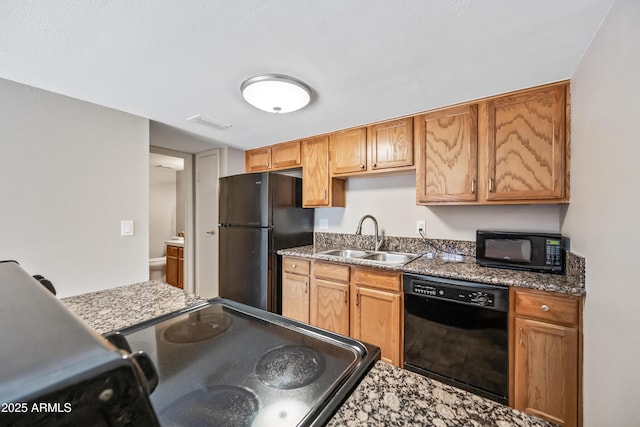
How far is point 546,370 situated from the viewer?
140 cm

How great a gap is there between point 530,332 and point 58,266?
2949 millimetres

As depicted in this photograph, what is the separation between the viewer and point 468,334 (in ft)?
5.26

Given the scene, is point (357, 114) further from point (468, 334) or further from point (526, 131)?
point (468, 334)

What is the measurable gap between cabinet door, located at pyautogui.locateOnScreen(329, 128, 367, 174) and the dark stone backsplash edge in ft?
2.40

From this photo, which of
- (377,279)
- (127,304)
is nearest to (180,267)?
(127,304)

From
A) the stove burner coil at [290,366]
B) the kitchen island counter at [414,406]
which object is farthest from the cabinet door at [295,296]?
the kitchen island counter at [414,406]

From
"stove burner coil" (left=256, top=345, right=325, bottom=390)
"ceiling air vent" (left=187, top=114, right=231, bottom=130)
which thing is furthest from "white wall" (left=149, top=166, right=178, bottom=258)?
"stove burner coil" (left=256, top=345, right=325, bottom=390)

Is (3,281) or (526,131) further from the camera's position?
(526,131)

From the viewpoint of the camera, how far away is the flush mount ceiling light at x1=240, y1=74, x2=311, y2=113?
4.98 ft

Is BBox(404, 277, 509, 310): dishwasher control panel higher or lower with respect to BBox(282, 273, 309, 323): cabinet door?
higher

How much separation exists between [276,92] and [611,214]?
1713mm

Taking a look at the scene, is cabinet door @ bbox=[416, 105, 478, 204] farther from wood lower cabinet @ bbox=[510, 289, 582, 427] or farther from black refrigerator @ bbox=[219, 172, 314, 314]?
black refrigerator @ bbox=[219, 172, 314, 314]

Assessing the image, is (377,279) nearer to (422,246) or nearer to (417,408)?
(422,246)

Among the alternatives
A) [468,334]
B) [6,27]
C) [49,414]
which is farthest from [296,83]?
[468,334]
